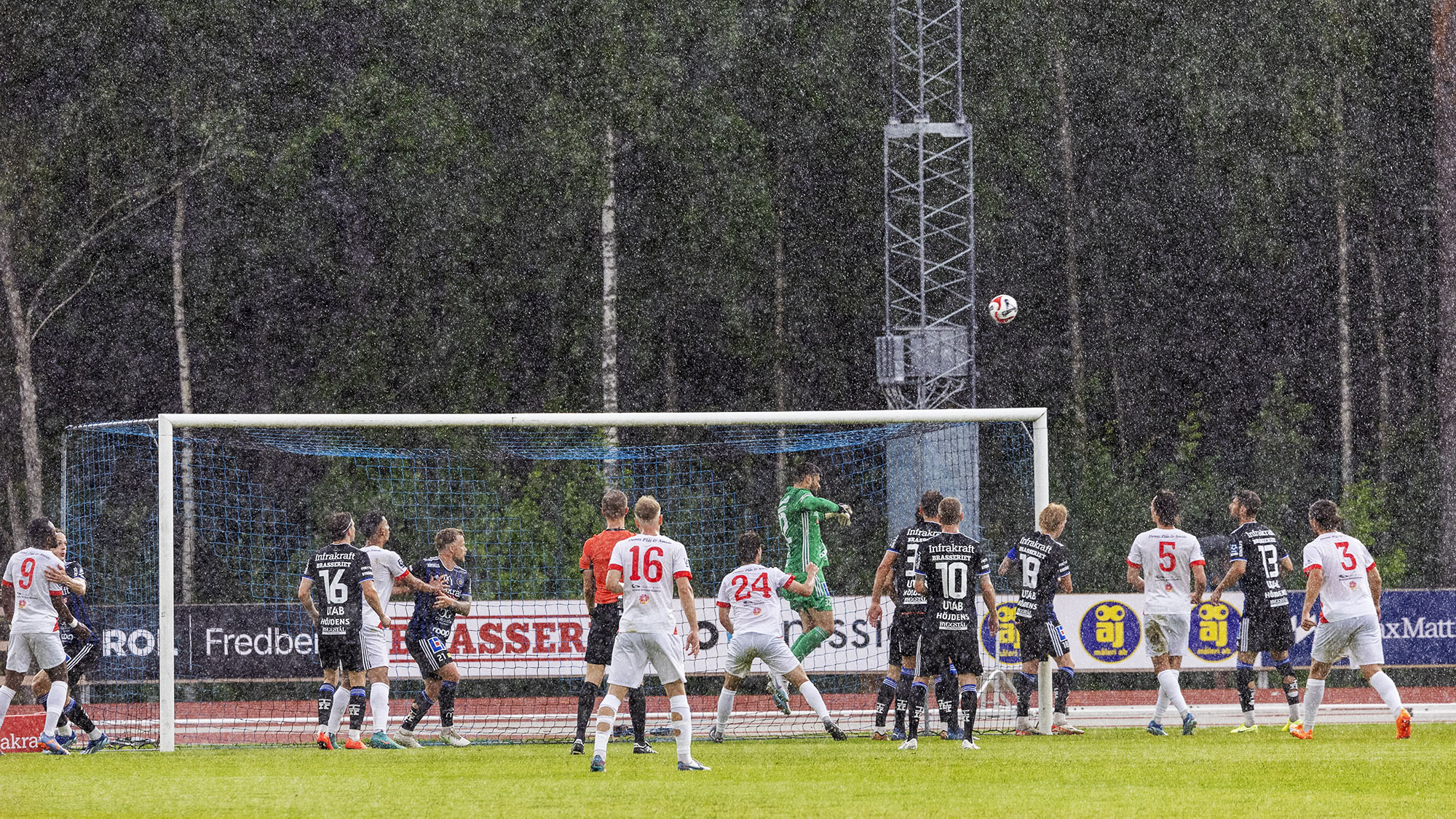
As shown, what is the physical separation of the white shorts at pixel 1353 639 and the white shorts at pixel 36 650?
989 centimetres

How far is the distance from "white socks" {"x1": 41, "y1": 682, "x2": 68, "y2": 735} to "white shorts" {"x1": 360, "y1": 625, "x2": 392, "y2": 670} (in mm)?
2444

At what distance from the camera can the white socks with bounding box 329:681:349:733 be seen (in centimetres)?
1315

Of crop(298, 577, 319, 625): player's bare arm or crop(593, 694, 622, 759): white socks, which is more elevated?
crop(298, 577, 319, 625): player's bare arm

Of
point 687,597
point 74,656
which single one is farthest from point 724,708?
point 74,656

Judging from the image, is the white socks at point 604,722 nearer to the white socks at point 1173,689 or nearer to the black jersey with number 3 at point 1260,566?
the white socks at point 1173,689

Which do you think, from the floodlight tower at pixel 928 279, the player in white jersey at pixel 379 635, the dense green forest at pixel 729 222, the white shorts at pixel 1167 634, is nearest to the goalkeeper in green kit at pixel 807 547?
the floodlight tower at pixel 928 279

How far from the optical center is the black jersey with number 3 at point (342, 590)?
12969 mm

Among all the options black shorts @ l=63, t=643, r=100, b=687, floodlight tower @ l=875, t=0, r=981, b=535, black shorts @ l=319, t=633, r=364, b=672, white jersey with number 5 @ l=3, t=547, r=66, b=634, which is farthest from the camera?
floodlight tower @ l=875, t=0, r=981, b=535

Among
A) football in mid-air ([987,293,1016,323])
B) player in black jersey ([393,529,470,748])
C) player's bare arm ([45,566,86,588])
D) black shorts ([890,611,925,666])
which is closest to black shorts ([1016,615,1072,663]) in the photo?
black shorts ([890,611,925,666])

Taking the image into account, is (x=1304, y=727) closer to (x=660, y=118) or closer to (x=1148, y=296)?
(x=660, y=118)

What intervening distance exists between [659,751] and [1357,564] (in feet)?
18.2

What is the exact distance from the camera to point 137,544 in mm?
24844

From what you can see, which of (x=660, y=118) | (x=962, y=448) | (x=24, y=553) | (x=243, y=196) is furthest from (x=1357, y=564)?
(x=243, y=196)

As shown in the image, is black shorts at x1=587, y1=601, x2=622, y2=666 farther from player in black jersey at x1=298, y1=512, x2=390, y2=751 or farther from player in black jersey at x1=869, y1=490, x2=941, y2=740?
player in black jersey at x1=869, y1=490, x2=941, y2=740
